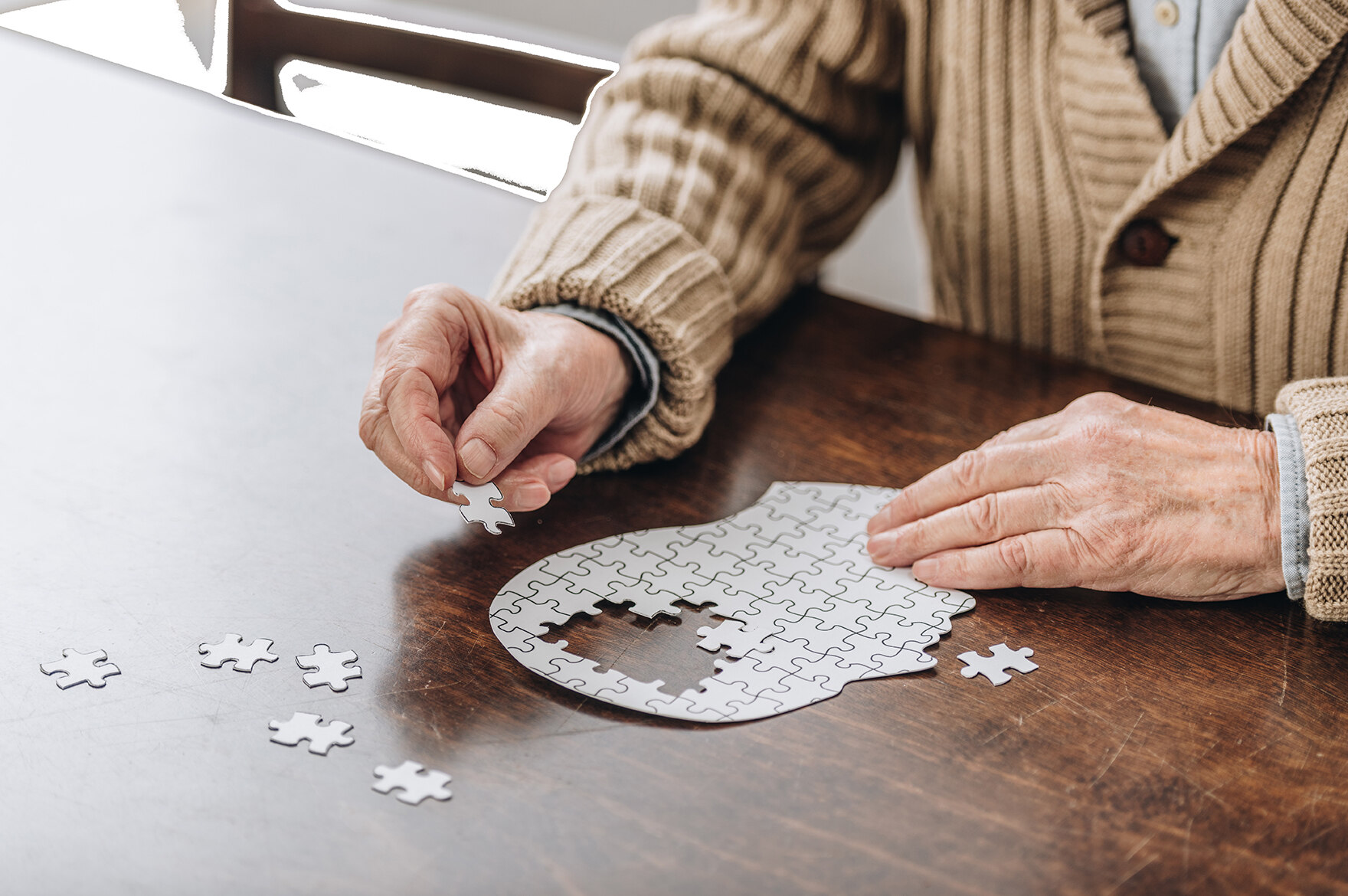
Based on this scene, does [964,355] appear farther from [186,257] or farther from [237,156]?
[237,156]

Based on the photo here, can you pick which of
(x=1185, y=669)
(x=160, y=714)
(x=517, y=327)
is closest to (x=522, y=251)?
(x=517, y=327)

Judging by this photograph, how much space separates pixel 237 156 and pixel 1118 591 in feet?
5.36

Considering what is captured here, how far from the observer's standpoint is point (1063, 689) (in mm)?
979

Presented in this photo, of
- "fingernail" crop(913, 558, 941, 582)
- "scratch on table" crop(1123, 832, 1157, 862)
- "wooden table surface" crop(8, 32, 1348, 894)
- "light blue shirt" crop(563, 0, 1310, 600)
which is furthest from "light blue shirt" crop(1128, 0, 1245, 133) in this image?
"scratch on table" crop(1123, 832, 1157, 862)

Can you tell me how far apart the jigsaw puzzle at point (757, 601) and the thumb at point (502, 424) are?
0.11 m

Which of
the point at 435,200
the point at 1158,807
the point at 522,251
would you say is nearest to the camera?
the point at 1158,807

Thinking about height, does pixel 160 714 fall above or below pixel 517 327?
below

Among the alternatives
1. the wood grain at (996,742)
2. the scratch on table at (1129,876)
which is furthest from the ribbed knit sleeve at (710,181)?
the scratch on table at (1129,876)

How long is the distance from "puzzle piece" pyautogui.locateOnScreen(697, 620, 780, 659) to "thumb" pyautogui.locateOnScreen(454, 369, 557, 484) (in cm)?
26

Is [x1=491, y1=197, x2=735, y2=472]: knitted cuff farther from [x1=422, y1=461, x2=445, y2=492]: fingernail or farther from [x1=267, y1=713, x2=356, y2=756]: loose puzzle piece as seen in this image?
[x1=267, y1=713, x2=356, y2=756]: loose puzzle piece

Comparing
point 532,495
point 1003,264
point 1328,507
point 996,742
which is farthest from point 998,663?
point 1003,264

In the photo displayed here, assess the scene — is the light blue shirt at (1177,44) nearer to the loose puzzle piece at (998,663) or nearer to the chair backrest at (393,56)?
the loose puzzle piece at (998,663)

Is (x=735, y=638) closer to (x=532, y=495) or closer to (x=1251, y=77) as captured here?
(x=532, y=495)

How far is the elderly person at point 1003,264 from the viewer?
109 centimetres
